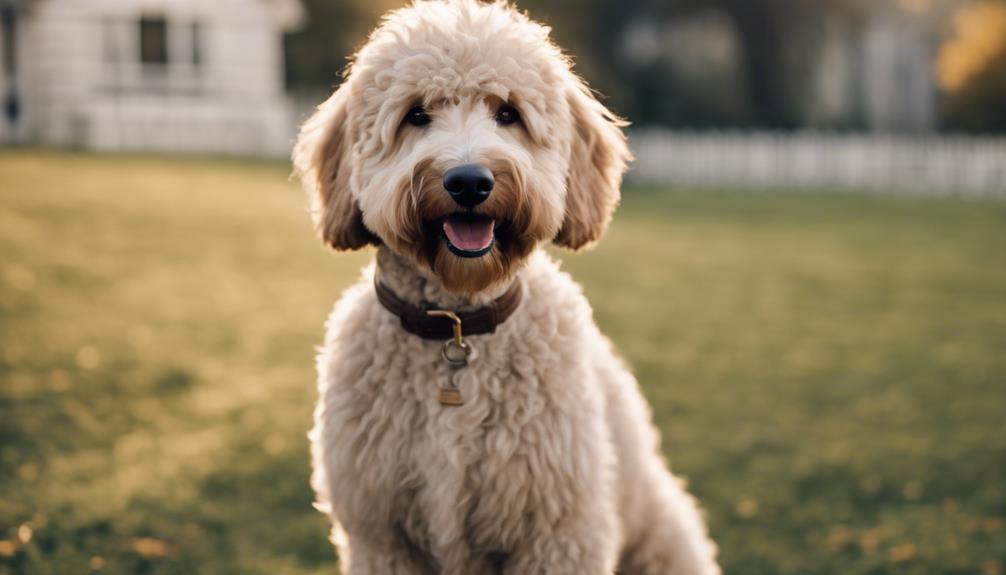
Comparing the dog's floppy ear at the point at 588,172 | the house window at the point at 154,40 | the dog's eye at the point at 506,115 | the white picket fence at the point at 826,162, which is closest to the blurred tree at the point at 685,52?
the white picket fence at the point at 826,162

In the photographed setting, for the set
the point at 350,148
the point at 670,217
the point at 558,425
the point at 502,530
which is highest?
the point at 350,148

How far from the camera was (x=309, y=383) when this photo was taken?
645 centimetres

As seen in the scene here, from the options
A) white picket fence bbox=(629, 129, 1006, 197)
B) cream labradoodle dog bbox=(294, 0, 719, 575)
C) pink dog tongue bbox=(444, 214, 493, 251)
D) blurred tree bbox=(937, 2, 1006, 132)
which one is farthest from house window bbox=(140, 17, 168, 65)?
pink dog tongue bbox=(444, 214, 493, 251)

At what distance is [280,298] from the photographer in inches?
320

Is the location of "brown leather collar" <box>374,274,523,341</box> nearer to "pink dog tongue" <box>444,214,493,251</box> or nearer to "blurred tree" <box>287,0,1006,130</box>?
Result: "pink dog tongue" <box>444,214,493,251</box>

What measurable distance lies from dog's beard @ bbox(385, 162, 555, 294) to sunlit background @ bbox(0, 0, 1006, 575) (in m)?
2.10

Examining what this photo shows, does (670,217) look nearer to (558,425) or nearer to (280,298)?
(280,298)

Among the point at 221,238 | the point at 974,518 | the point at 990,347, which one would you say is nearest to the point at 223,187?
the point at 221,238

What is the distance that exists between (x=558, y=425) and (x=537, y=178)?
70cm

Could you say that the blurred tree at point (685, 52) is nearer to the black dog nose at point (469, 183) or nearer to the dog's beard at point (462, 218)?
the dog's beard at point (462, 218)

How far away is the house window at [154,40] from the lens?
814 inches

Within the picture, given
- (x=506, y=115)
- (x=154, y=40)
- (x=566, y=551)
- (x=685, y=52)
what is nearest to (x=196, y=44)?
(x=154, y=40)

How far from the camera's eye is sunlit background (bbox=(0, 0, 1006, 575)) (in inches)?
186

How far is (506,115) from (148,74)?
63.8 feet
